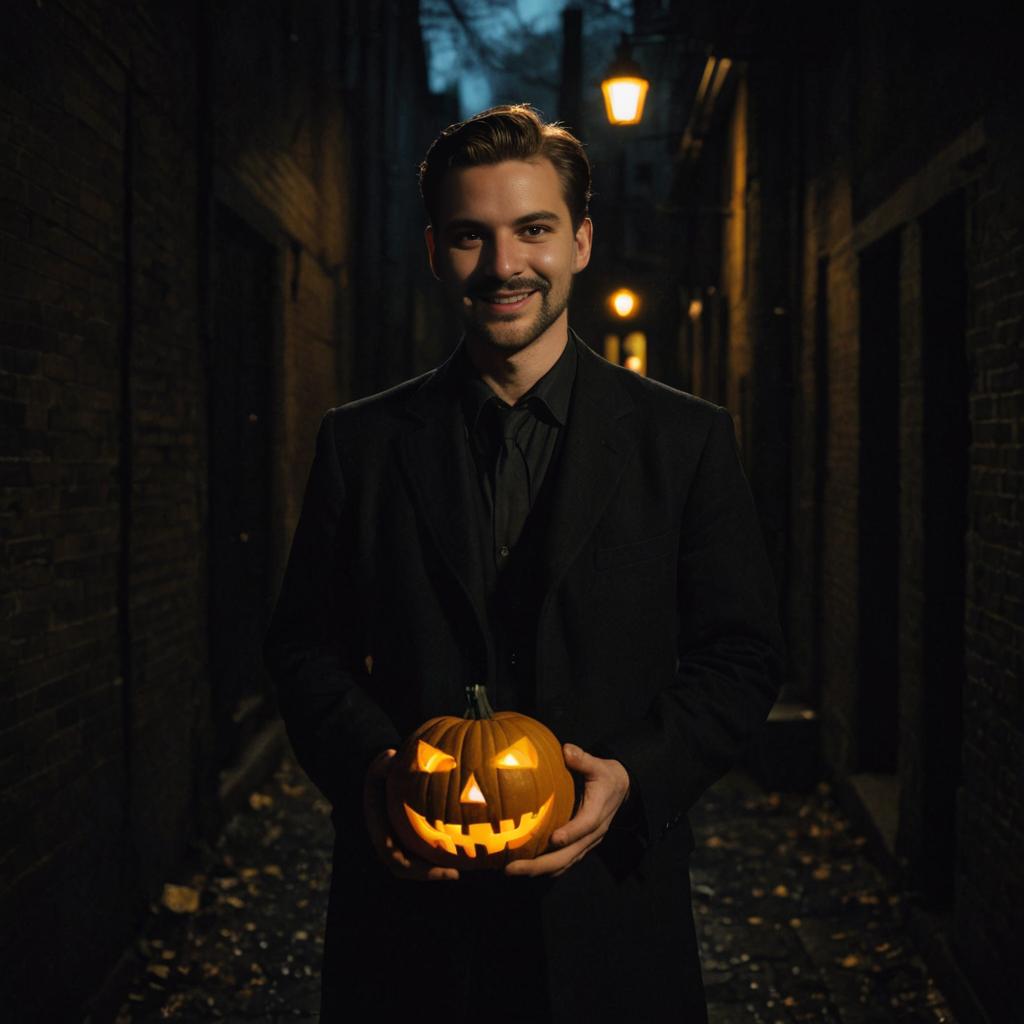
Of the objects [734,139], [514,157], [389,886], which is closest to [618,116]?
[734,139]

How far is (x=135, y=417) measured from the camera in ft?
16.5

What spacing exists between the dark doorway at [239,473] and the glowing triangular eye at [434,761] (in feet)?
15.3

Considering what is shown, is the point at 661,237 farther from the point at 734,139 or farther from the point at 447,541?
the point at 447,541

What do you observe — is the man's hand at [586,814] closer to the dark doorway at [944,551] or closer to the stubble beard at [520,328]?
the stubble beard at [520,328]

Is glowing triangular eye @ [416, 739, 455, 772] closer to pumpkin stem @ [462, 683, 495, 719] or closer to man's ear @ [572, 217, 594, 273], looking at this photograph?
pumpkin stem @ [462, 683, 495, 719]

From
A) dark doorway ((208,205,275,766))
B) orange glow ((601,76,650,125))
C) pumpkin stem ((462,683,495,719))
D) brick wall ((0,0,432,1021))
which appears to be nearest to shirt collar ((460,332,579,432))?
pumpkin stem ((462,683,495,719))

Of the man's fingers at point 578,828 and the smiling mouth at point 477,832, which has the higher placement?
the man's fingers at point 578,828

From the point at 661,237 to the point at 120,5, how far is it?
1012 inches

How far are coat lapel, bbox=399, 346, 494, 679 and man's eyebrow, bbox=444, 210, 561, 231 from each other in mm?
306

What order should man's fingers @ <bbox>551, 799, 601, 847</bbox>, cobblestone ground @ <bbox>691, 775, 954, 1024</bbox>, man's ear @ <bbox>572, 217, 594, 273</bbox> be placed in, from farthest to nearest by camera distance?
cobblestone ground @ <bbox>691, 775, 954, 1024</bbox> → man's ear @ <bbox>572, 217, 594, 273</bbox> → man's fingers @ <bbox>551, 799, 601, 847</bbox>

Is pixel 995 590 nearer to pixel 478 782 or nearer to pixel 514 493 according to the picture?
pixel 514 493

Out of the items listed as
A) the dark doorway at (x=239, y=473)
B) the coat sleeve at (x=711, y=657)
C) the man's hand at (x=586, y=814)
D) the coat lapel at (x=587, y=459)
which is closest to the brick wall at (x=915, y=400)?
the coat sleeve at (x=711, y=657)

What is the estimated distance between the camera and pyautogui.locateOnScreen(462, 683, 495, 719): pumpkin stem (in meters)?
2.18

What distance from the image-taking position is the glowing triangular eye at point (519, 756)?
7.09 ft
